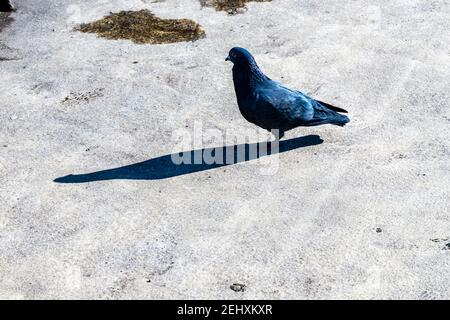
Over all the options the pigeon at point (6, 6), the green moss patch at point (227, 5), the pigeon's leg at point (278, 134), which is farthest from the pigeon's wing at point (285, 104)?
the pigeon at point (6, 6)

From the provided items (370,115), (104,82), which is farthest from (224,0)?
(370,115)

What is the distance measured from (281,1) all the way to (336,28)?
4.16 ft

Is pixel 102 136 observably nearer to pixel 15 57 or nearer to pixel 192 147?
pixel 192 147

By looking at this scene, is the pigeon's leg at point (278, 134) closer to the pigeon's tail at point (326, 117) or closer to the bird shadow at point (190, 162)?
the bird shadow at point (190, 162)

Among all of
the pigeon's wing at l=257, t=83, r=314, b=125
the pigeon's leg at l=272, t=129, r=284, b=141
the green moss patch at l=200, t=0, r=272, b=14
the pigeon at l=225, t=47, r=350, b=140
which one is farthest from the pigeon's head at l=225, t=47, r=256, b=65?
the green moss patch at l=200, t=0, r=272, b=14

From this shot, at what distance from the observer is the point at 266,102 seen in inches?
346

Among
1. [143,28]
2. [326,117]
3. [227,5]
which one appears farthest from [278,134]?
[227,5]

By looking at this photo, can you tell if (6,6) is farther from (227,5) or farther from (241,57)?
(241,57)

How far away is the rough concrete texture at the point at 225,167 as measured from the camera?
23.9ft

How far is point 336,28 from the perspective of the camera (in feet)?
38.6

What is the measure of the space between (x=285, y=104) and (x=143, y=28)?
154 inches

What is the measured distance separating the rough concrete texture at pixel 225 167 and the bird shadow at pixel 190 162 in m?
0.10

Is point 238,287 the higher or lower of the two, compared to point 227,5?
lower

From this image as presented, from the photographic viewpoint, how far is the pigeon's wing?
28.8 feet
